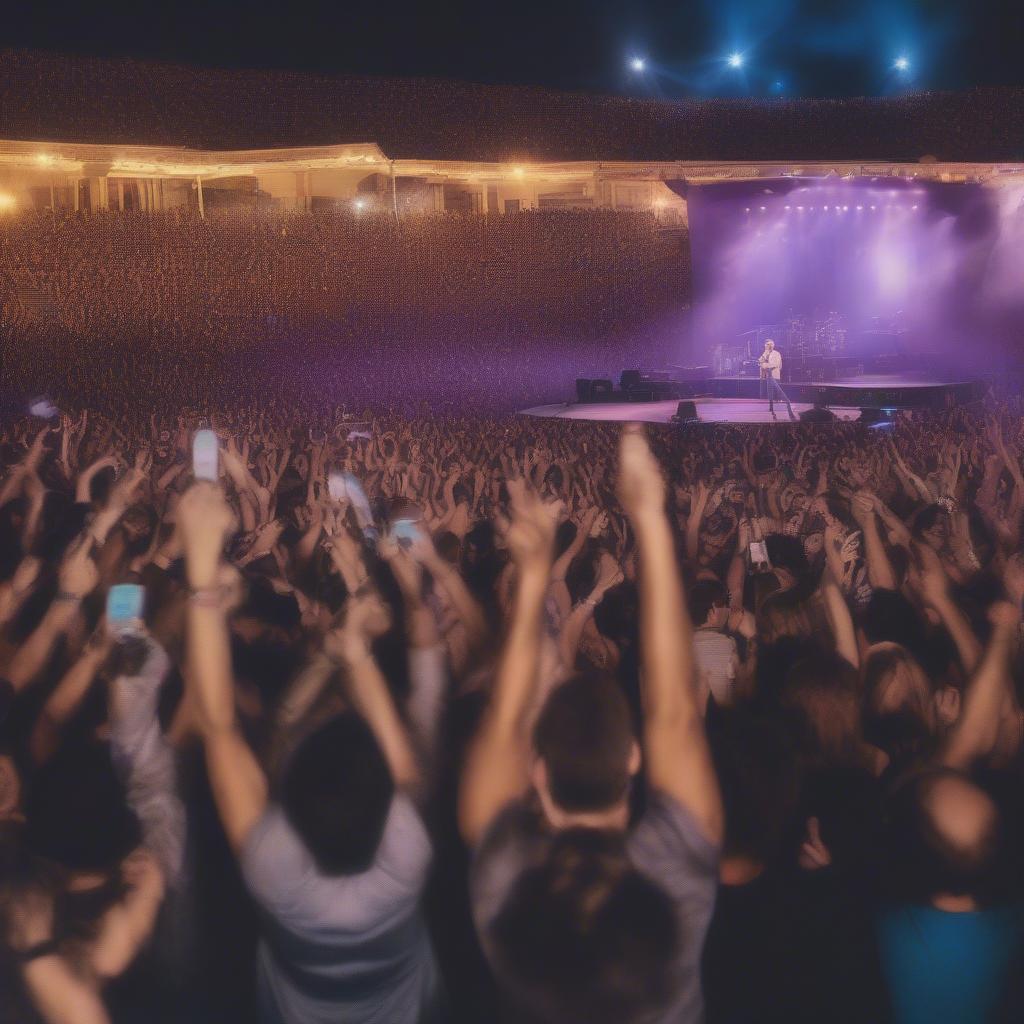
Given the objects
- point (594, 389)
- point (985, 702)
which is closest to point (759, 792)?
point (985, 702)

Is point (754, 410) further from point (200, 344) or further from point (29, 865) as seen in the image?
point (29, 865)

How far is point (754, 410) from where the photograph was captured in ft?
61.5

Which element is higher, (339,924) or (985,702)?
(985,702)

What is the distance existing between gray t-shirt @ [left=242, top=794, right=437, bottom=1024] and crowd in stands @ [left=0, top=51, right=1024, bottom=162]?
78.2ft

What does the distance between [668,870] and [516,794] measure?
0.94ft

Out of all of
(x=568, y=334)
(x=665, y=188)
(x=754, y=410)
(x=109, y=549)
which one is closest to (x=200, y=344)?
(x=568, y=334)

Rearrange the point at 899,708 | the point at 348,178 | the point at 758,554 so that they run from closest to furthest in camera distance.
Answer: the point at 899,708, the point at 758,554, the point at 348,178

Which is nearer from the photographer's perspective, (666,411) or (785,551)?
(785,551)

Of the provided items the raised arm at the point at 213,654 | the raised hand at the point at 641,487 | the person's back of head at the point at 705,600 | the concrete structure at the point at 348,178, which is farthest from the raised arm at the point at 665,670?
the concrete structure at the point at 348,178

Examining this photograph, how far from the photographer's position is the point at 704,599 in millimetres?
4117

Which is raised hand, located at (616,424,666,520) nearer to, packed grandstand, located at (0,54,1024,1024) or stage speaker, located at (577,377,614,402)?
packed grandstand, located at (0,54,1024,1024)

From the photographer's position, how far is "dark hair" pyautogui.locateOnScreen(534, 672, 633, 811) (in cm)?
167

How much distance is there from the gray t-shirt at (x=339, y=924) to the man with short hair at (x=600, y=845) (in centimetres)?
16

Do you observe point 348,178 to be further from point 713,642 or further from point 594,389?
point 713,642
